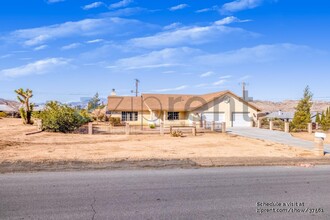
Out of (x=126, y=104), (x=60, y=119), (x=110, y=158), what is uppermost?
(x=126, y=104)

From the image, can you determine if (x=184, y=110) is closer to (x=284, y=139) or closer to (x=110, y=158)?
(x=284, y=139)

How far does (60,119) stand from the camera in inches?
977

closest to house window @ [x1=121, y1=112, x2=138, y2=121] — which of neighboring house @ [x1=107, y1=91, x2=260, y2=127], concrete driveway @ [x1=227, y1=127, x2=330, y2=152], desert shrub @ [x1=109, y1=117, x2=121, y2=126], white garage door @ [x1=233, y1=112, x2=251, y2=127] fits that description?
neighboring house @ [x1=107, y1=91, x2=260, y2=127]

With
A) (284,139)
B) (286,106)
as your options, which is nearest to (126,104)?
(284,139)

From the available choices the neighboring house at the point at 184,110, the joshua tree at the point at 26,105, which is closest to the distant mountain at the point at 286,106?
the neighboring house at the point at 184,110

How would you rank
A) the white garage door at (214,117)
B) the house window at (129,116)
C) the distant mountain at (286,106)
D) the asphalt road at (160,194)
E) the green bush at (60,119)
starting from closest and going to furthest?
the asphalt road at (160,194) → the green bush at (60,119) → the house window at (129,116) → the white garage door at (214,117) → the distant mountain at (286,106)

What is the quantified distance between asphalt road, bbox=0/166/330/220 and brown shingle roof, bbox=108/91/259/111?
25.8 metres

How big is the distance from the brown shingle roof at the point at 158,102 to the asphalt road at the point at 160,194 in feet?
84.7

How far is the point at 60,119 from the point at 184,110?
16.4 meters

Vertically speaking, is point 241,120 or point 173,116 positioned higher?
point 173,116

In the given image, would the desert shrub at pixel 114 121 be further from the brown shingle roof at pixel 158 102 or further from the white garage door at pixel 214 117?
the white garage door at pixel 214 117

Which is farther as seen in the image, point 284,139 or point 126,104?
point 126,104

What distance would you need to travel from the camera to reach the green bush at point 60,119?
24.6 metres

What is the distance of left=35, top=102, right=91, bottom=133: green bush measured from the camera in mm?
24609
